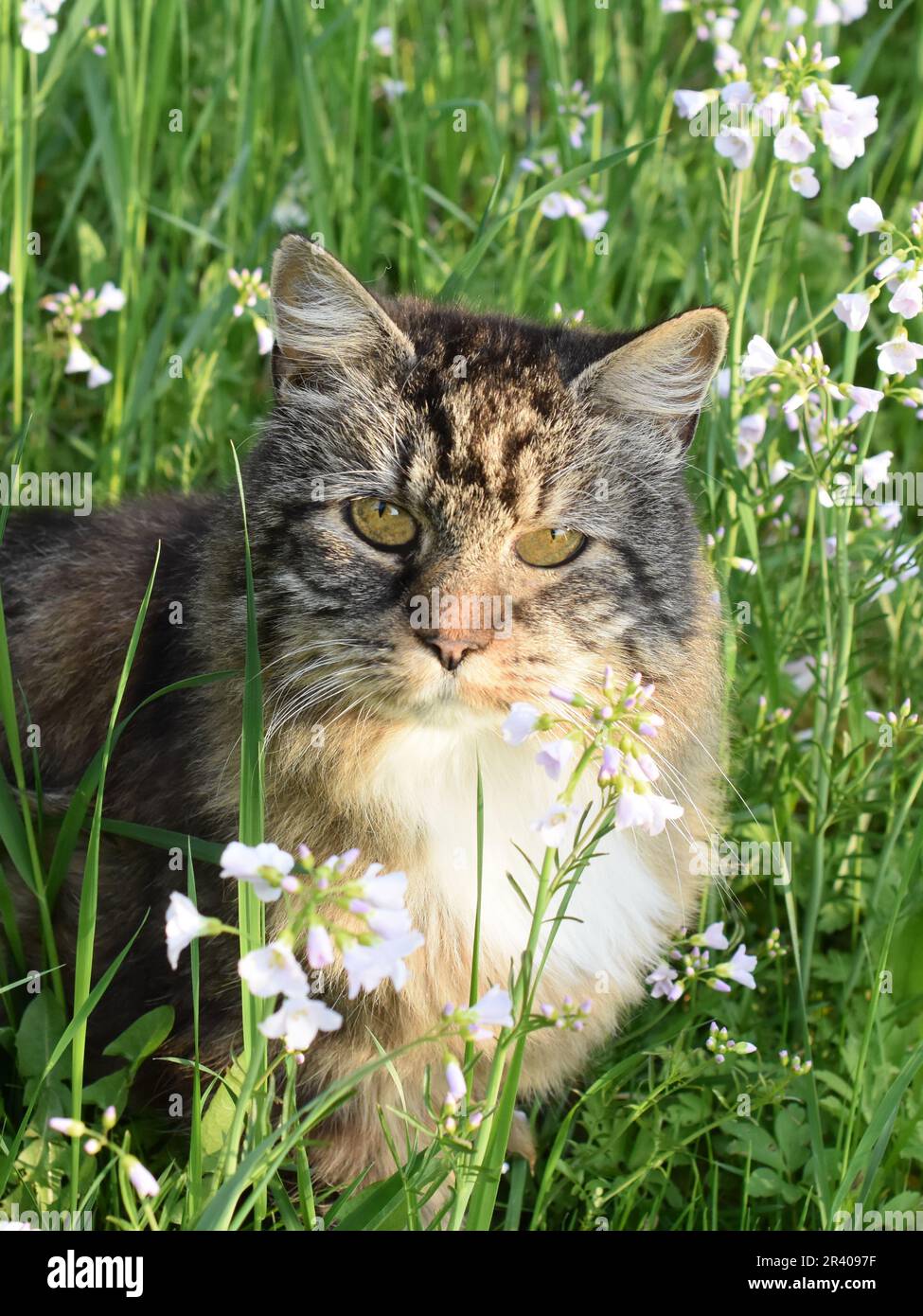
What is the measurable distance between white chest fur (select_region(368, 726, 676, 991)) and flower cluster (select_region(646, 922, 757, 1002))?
147 millimetres

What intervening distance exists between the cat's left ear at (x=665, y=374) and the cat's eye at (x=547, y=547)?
0.26 m

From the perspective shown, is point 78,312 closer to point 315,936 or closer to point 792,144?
point 792,144

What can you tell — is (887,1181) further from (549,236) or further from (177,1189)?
(549,236)

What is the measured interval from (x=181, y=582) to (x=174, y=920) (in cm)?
126

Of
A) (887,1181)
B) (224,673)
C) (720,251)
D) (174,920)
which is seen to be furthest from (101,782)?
(720,251)

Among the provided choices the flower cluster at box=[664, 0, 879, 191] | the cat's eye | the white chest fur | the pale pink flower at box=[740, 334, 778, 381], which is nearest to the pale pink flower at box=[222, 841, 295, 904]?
the white chest fur

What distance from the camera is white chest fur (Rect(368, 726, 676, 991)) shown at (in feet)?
7.68

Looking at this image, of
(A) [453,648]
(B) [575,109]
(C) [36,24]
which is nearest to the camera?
(A) [453,648]

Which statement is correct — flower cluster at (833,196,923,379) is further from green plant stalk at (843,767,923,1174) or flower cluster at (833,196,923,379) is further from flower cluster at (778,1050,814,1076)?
flower cluster at (778,1050,814,1076)

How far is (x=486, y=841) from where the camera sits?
2.39m

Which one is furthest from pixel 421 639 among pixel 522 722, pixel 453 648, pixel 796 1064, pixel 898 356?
pixel 796 1064

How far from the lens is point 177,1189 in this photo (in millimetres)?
2109

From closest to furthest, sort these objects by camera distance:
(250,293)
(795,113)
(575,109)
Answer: (795,113), (250,293), (575,109)

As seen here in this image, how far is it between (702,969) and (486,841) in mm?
447
